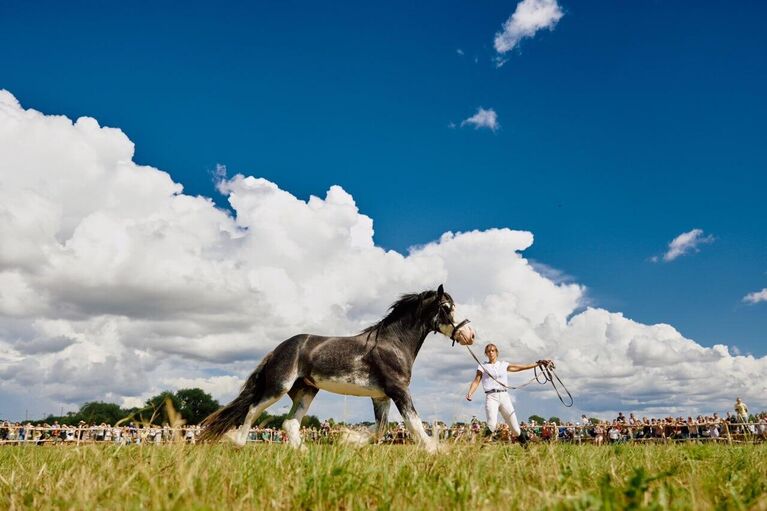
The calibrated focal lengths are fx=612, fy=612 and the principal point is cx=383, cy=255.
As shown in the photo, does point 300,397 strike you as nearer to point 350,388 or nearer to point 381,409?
point 350,388

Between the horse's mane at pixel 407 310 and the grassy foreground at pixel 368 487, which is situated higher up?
the horse's mane at pixel 407 310

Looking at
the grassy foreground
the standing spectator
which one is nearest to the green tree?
the standing spectator

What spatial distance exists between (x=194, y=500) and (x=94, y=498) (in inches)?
25.8

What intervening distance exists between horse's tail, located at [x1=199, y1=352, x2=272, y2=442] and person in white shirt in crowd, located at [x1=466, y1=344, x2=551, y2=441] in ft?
11.9

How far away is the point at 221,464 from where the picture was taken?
4.36m

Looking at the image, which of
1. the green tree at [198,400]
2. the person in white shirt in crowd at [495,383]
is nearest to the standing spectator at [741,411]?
the person in white shirt in crowd at [495,383]

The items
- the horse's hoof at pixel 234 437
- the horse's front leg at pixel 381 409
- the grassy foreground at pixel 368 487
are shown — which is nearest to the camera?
the grassy foreground at pixel 368 487

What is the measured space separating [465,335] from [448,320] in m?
0.37

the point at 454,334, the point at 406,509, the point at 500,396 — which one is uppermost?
the point at 454,334

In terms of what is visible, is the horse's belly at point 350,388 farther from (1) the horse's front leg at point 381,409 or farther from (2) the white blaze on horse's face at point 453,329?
(2) the white blaze on horse's face at point 453,329

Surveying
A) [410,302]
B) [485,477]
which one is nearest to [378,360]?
[410,302]

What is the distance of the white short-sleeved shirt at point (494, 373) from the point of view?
10430mm

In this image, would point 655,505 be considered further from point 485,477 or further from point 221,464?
point 221,464

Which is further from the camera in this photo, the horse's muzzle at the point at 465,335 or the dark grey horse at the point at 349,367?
the horse's muzzle at the point at 465,335
